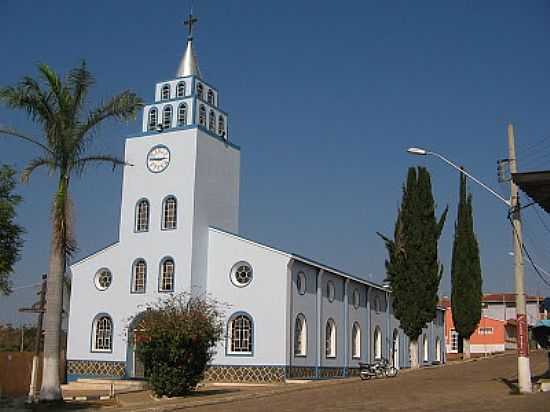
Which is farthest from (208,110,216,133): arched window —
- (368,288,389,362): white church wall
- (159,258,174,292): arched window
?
(368,288,389,362): white church wall

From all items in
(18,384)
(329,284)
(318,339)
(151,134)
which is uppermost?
(151,134)

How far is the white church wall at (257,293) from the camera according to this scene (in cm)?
3222

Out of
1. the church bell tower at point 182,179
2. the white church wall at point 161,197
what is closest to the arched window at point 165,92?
the church bell tower at point 182,179

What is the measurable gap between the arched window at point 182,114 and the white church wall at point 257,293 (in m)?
6.25

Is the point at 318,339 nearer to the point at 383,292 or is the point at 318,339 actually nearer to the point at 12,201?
the point at 383,292

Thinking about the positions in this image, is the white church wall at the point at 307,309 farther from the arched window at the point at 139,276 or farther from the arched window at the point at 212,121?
the arched window at the point at 212,121

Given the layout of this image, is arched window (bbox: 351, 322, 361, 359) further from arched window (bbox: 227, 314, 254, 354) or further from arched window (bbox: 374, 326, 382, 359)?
arched window (bbox: 227, 314, 254, 354)

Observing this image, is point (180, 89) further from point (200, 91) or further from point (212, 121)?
point (212, 121)

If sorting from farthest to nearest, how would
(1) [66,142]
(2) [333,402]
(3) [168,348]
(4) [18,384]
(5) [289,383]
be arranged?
(4) [18,384] → (5) [289,383] → (3) [168,348] → (1) [66,142] → (2) [333,402]

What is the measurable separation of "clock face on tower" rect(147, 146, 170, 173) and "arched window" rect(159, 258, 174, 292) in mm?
4684

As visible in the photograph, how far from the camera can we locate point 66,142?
2217 centimetres

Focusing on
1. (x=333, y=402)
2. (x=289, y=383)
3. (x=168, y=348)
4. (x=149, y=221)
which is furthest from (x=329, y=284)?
(x=333, y=402)

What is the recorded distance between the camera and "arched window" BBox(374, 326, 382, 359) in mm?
42881

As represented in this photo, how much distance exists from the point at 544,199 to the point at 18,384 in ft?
84.2
